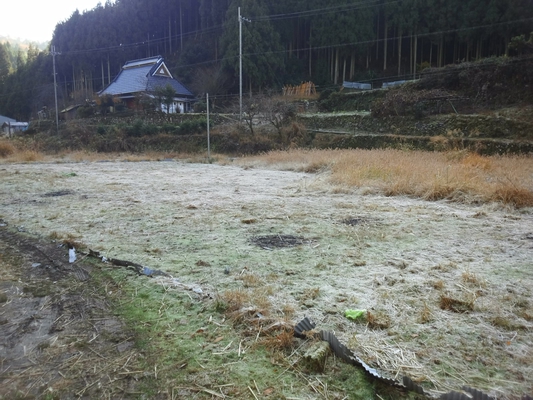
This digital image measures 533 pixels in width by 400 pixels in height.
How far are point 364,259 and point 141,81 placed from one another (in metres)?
29.4

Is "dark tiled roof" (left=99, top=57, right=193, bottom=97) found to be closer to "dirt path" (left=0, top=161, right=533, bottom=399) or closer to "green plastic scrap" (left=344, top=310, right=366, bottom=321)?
"dirt path" (left=0, top=161, right=533, bottom=399)

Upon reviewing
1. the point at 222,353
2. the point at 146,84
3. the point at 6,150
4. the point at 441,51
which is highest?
the point at 441,51

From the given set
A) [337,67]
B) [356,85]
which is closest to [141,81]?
[337,67]

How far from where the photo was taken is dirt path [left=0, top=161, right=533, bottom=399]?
1791 millimetres

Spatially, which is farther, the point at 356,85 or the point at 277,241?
the point at 356,85

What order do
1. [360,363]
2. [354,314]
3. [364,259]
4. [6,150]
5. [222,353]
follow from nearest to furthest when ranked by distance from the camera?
[360,363] < [222,353] < [354,314] < [364,259] < [6,150]

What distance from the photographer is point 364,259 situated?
3.12 metres

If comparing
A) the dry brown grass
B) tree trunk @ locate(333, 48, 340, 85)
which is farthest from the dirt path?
tree trunk @ locate(333, 48, 340, 85)

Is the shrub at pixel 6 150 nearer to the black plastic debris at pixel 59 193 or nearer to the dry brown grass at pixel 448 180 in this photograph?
the black plastic debris at pixel 59 193

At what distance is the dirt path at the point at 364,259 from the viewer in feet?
5.88

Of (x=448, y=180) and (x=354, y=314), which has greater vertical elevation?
(x=448, y=180)

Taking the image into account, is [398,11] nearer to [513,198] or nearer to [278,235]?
[513,198]

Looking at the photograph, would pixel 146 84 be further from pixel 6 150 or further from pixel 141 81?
pixel 6 150

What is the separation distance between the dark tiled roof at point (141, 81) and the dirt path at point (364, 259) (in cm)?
2376
